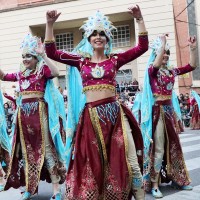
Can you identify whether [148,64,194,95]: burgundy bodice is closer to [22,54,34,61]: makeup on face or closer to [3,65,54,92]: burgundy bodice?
[3,65,54,92]: burgundy bodice

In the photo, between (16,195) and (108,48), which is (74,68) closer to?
(108,48)

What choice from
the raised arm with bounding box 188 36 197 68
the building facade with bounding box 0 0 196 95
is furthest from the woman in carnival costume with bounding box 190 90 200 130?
the raised arm with bounding box 188 36 197 68

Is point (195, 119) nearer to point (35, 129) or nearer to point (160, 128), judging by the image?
point (160, 128)

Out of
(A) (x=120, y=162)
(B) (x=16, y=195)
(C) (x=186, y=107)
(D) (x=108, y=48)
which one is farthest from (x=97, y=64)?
(C) (x=186, y=107)

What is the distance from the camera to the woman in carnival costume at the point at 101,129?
2.92 metres

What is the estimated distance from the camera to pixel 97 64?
3.20m

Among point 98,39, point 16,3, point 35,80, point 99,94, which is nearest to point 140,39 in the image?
point 98,39

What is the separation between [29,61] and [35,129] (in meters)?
0.74

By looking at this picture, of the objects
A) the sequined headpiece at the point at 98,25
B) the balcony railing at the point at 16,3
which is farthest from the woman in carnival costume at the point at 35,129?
the balcony railing at the point at 16,3

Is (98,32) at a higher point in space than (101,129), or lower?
higher

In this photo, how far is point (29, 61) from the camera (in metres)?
4.14

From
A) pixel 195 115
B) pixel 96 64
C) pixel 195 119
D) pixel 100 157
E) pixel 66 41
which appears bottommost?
pixel 195 119

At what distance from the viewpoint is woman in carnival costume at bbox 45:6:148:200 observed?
2918 millimetres

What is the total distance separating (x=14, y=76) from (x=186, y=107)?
11907 millimetres
